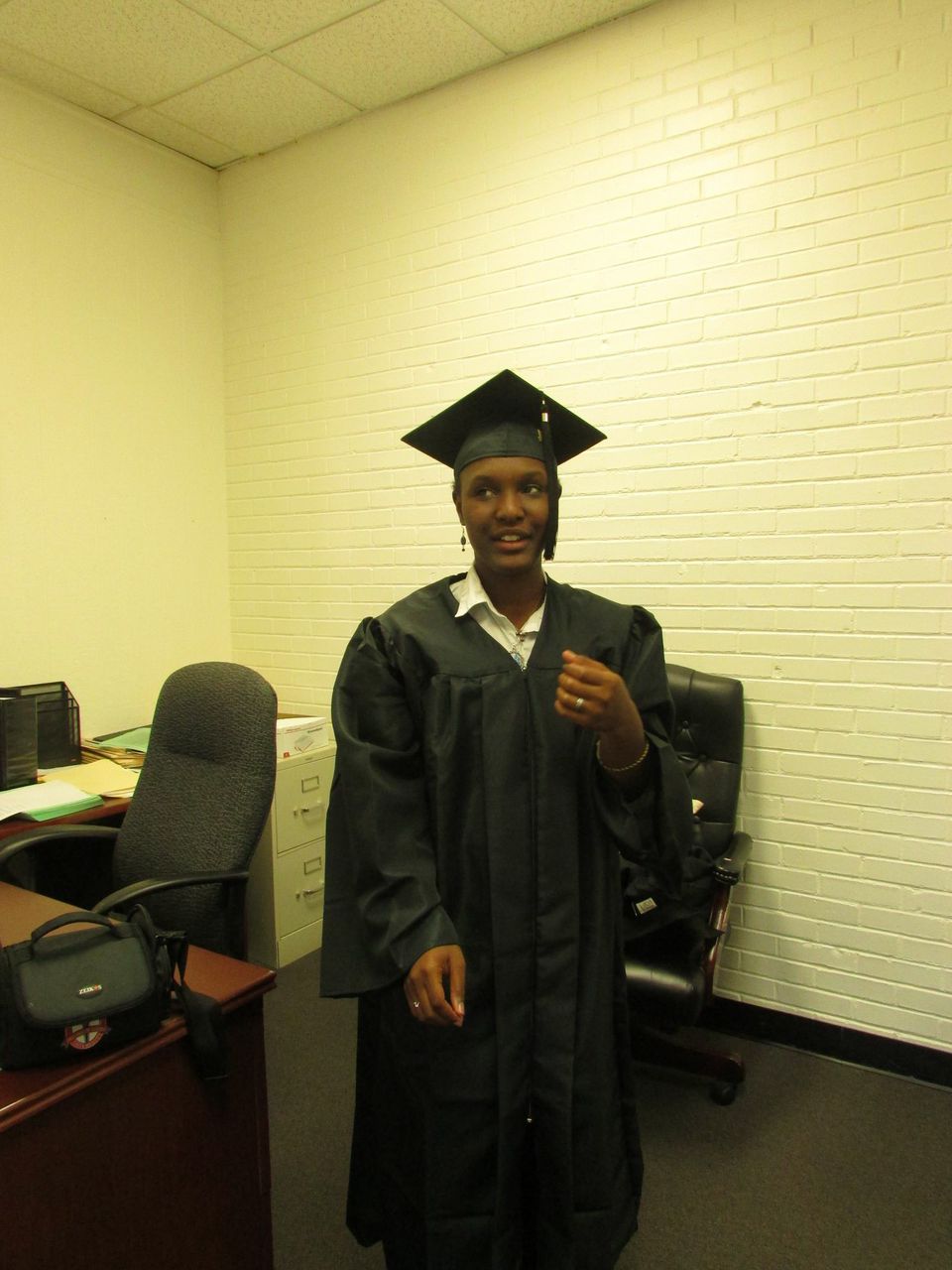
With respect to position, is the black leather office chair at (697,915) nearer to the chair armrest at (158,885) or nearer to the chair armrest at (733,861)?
the chair armrest at (733,861)

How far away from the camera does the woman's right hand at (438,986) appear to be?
1.17 meters

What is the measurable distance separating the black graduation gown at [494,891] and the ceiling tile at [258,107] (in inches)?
99.0

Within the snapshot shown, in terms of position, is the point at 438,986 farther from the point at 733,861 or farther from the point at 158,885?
the point at 733,861

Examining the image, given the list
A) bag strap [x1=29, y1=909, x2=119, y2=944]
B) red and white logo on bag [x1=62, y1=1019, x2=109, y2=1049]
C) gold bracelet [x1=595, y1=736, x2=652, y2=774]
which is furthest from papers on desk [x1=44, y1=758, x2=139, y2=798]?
gold bracelet [x1=595, y1=736, x2=652, y2=774]

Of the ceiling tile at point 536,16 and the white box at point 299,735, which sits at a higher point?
the ceiling tile at point 536,16

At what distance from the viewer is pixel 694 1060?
229 cm

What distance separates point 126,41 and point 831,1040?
A: 367 cm

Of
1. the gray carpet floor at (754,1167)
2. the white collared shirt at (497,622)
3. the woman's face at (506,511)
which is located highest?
the woman's face at (506,511)

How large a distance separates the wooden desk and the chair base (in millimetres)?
1192

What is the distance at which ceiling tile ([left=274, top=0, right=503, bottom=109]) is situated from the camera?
2605 millimetres

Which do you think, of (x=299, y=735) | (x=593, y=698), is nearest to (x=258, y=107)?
(x=299, y=735)

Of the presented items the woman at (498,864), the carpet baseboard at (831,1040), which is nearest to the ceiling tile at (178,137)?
the woman at (498,864)

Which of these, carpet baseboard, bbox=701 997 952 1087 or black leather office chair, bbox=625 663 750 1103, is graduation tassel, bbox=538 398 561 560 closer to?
black leather office chair, bbox=625 663 750 1103

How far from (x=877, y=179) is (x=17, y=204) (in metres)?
2.70
